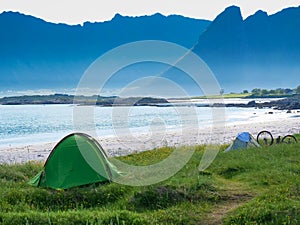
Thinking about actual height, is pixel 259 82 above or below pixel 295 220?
above

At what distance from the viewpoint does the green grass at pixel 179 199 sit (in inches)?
370

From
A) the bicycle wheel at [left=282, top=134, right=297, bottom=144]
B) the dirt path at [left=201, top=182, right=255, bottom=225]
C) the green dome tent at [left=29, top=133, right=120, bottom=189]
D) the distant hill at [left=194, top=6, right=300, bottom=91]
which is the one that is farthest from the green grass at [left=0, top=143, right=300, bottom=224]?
the distant hill at [left=194, top=6, right=300, bottom=91]

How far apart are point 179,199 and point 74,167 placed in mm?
4094

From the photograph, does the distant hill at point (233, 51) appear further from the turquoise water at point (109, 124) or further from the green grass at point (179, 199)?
the green grass at point (179, 199)

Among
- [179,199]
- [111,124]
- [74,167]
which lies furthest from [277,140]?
[111,124]

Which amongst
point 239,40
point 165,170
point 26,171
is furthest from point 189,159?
point 239,40

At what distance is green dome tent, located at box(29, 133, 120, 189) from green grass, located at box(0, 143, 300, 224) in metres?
0.46

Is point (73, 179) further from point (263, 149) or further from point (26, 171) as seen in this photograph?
point (263, 149)

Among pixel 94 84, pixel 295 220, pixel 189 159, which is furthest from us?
pixel 189 159

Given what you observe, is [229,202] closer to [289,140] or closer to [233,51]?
[289,140]

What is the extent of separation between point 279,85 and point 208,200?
194m

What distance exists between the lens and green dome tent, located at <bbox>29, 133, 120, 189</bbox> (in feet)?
43.0

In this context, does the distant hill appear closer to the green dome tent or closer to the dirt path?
the green dome tent

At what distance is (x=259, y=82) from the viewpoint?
19825cm
